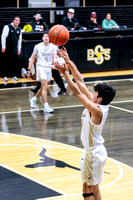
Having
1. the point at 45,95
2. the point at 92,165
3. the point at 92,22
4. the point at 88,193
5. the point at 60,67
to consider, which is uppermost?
the point at 60,67

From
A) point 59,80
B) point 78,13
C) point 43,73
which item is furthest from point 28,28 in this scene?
point 43,73

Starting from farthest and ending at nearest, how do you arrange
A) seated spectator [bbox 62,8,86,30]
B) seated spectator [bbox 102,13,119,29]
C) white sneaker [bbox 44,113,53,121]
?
seated spectator [bbox 102,13,119,29] < seated spectator [bbox 62,8,86,30] < white sneaker [bbox 44,113,53,121]

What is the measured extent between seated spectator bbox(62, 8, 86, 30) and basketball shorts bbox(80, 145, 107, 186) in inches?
500

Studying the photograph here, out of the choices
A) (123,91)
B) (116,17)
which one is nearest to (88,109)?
(123,91)

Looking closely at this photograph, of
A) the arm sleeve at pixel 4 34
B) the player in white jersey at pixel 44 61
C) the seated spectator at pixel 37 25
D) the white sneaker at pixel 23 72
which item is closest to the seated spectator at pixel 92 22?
the seated spectator at pixel 37 25

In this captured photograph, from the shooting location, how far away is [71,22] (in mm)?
17703

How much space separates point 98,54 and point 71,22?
1630 millimetres

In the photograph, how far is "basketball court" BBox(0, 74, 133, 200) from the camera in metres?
6.52

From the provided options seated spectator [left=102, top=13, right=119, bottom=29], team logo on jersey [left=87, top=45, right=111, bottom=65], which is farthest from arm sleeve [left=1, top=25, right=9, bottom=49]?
seated spectator [left=102, top=13, right=119, bottom=29]

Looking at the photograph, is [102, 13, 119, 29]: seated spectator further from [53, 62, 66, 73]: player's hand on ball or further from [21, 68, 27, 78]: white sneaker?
[53, 62, 66, 73]: player's hand on ball

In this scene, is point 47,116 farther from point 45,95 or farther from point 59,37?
point 59,37

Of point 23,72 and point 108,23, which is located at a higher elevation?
point 108,23

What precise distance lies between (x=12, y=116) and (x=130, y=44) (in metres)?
8.54

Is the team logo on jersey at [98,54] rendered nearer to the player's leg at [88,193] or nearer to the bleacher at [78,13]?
the bleacher at [78,13]
